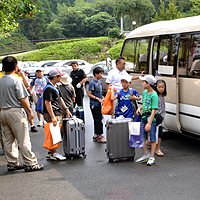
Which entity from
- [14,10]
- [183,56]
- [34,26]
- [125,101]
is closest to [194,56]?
[183,56]

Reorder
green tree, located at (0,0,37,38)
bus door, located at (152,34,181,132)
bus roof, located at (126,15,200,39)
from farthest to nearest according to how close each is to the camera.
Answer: green tree, located at (0,0,37,38), bus door, located at (152,34,181,132), bus roof, located at (126,15,200,39)

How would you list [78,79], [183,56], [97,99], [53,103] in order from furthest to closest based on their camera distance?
1. [78,79]
2. [97,99]
3. [183,56]
4. [53,103]

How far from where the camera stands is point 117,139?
20.2 feet

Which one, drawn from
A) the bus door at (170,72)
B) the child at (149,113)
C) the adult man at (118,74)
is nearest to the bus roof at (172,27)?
the bus door at (170,72)

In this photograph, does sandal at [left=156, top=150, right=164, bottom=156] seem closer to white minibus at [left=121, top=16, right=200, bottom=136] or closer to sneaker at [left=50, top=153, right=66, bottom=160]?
white minibus at [left=121, top=16, right=200, bottom=136]

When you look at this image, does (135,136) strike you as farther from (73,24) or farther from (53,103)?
(73,24)

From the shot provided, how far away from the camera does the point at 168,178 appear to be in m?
5.25

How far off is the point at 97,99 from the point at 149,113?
185 centimetres

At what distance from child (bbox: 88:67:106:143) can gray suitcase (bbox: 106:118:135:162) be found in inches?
59.2

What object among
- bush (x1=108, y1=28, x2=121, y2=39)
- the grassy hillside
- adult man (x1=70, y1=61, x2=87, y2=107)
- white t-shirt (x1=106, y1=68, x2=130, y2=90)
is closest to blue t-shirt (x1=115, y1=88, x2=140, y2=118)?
white t-shirt (x1=106, y1=68, x2=130, y2=90)

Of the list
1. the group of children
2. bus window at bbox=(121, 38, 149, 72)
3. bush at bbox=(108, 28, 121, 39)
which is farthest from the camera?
bush at bbox=(108, 28, 121, 39)

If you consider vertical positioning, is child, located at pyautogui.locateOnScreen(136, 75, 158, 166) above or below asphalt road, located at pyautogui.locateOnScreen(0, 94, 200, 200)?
above

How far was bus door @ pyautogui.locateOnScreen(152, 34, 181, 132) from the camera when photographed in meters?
7.00

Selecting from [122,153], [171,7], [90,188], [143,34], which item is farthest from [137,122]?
[171,7]
